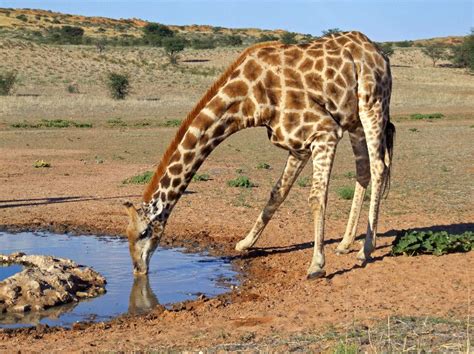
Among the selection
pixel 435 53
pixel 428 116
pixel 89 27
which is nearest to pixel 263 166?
pixel 428 116

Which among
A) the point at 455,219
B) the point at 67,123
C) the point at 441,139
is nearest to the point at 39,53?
the point at 67,123

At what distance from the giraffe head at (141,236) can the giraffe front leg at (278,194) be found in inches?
79.4

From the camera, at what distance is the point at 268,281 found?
1002 centimetres

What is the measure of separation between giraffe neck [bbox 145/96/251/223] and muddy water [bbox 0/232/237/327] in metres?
0.88

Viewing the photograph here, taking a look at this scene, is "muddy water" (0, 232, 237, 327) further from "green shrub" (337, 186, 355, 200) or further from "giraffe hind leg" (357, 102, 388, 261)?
"green shrub" (337, 186, 355, 200)

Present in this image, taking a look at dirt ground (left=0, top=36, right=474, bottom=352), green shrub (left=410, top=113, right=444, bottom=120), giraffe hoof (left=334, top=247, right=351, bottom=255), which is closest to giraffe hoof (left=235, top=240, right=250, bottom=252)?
dirt ground (left=0, top=36, right=474, bottom=352)

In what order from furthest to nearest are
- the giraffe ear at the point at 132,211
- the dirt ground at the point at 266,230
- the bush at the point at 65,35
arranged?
1. the bush at the point at 65,35
2. the giraffe ear at the point at 132,211
3. the dirt ground at the point at 266,230

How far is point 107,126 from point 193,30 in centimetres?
10612

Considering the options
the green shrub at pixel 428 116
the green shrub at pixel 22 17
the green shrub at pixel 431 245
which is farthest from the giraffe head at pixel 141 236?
the green shrub at pixel 22 17

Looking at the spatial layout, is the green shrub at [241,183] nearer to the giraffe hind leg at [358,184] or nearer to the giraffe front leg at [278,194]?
the giraffe front leg at [278,194]

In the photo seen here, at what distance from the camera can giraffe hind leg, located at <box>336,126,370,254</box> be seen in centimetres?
1108

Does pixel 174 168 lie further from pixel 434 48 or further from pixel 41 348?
pixel 434 48

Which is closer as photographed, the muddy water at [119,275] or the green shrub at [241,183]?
the muddy water at [119,275]

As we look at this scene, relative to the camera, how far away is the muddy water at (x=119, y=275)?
353 inches
